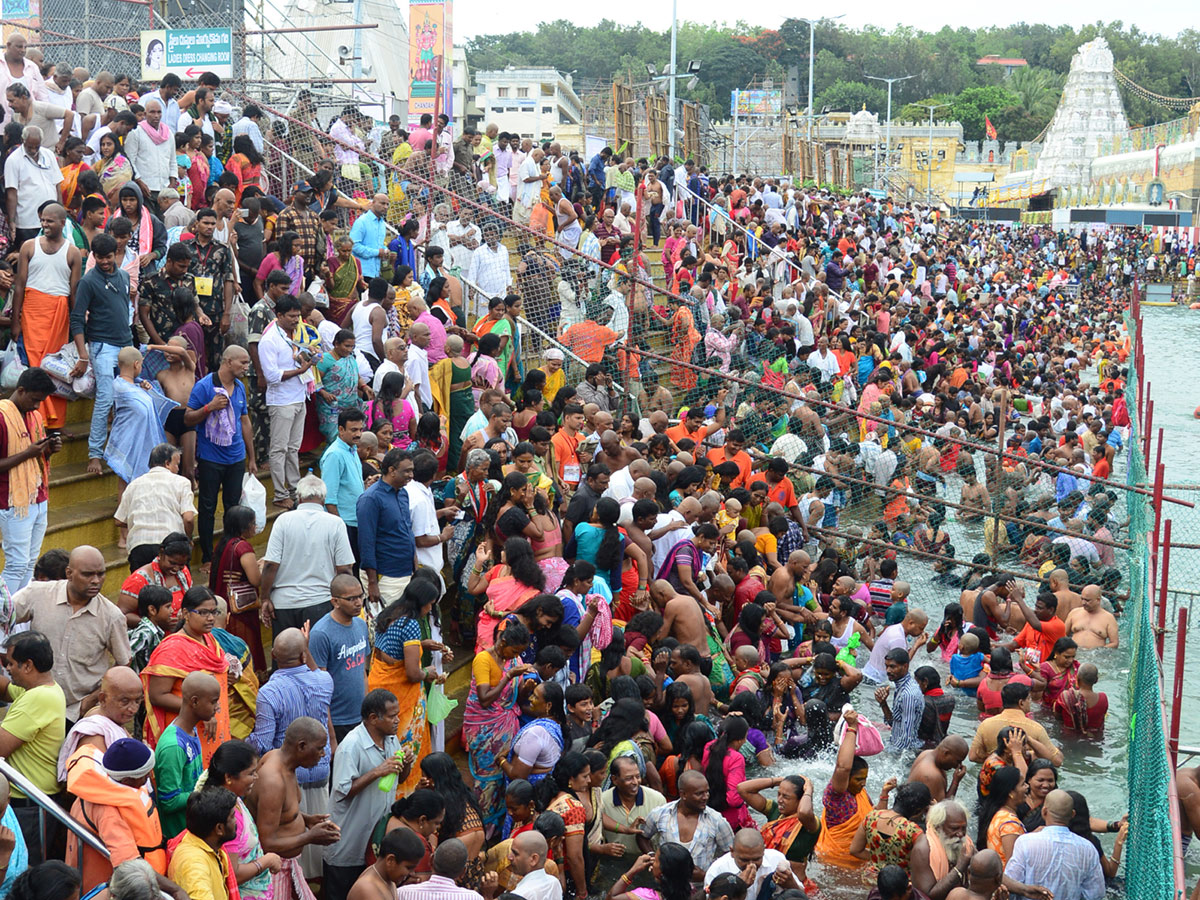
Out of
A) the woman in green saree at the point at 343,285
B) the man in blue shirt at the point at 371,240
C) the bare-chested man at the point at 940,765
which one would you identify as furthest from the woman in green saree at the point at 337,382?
the bare-chested man at the point at 940,765

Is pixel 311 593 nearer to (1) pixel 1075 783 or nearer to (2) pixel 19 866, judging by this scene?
(2) pixel 19 866

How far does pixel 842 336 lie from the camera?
64.9 ft

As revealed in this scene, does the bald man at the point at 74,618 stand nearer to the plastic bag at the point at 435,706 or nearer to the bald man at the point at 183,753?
the bald man at the point at 183,753

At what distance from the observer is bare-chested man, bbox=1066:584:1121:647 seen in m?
12.0

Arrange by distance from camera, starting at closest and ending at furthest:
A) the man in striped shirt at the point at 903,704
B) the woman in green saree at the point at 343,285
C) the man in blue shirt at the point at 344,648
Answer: the man in blue shirt at the point at 344,648 → the man in striped shirt at the point at 903,704 → the woman in green saree at the point at 343,285

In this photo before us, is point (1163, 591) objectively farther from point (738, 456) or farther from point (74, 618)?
point (74, 618)

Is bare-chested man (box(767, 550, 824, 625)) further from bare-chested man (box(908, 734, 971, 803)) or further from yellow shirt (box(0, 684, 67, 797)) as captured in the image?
yellow shirt (box(0, 684, 67, 797))

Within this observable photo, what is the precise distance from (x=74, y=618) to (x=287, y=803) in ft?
4.63

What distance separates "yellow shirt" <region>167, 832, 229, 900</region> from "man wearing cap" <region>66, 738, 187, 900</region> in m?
0.07

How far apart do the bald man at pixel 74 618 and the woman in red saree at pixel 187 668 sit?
28 centimetres

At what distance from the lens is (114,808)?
512 cm

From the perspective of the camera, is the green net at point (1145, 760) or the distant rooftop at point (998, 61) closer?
the green net at point (1145, 760)

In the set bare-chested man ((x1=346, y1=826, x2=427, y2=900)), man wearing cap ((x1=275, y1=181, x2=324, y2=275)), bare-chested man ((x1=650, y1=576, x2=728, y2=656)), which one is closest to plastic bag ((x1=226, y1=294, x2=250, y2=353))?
man wearing cap ((x1=275, y1=181, x2=324, y2=275))

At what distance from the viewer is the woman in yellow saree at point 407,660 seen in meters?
7.14
